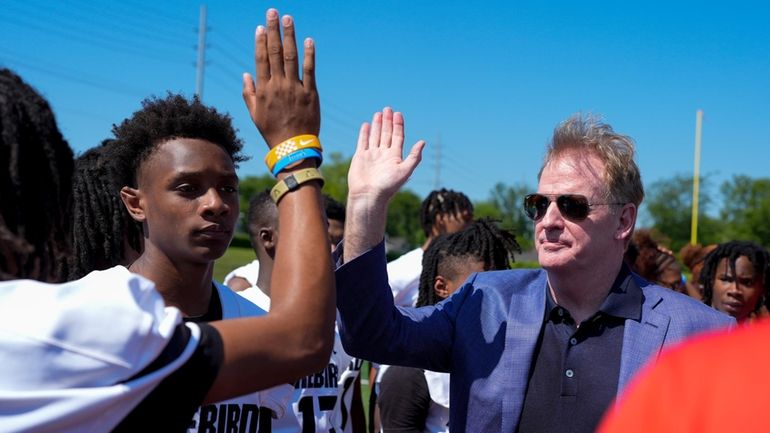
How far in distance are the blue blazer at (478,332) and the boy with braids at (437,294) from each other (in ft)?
4.54

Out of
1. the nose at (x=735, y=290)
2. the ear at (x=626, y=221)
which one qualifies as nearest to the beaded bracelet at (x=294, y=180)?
the ear at (x=626, y=221)

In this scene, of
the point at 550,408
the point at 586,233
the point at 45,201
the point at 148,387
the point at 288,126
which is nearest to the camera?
the point at 148,387

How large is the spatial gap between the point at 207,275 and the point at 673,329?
5.69ft

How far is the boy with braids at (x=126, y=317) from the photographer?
59.5 inches

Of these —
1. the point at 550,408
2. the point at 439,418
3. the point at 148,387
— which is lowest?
the point at 439,418

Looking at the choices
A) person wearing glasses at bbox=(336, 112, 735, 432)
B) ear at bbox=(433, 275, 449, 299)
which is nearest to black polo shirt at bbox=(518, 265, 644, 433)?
person wearing glasses at bbox=(336, 112, 735, 432)

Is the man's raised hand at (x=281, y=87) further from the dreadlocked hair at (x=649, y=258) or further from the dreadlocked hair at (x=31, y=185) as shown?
the dreadlocked hair at (x=649, y=258)

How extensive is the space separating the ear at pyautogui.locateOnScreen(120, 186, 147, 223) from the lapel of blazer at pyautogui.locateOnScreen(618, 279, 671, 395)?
185 centimetres

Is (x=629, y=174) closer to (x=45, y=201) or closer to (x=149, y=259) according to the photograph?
(x=149, y=259)

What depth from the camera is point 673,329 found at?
2.92 m

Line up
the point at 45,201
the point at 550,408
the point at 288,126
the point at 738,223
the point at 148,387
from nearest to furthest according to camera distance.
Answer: the point at 148,387 → the point at 45,201 → the point at 288,126 → the point at 550,408 → the point at 738,223

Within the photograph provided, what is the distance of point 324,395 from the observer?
13.0 feet

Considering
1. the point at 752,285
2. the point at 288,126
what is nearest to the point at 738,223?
the point at 752,285

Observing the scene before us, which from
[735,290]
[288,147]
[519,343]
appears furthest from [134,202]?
[735,290]
